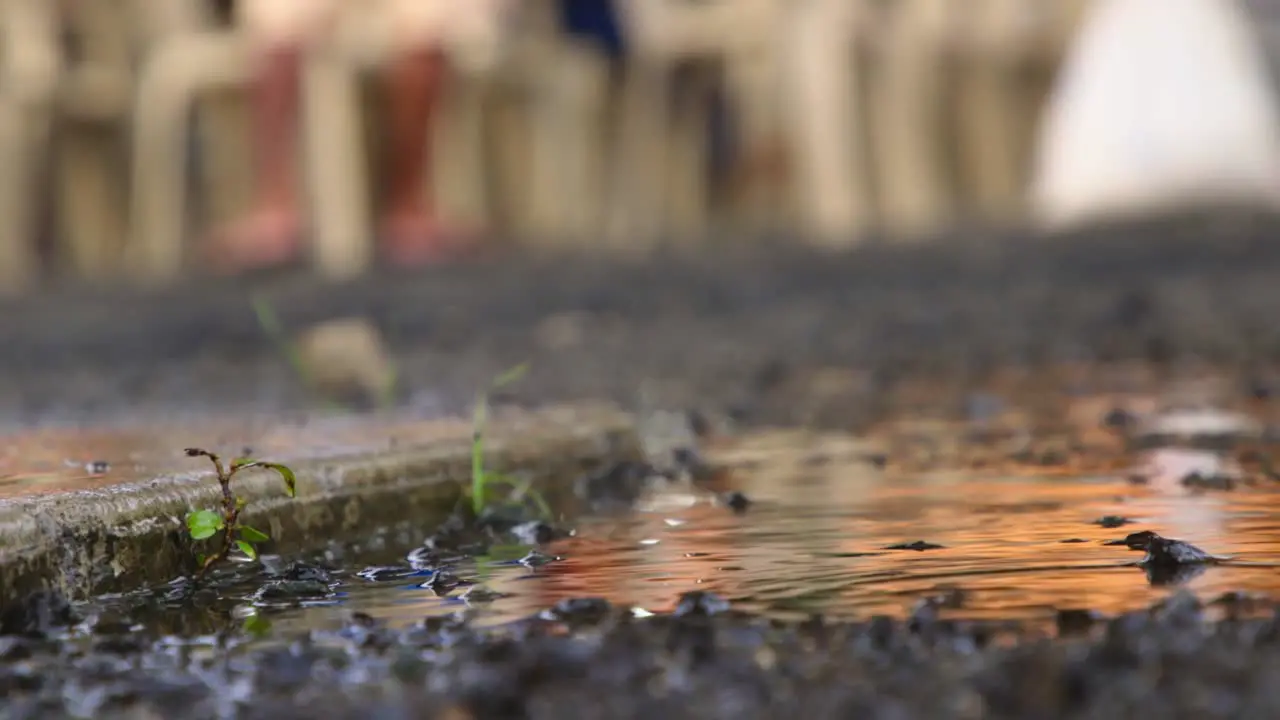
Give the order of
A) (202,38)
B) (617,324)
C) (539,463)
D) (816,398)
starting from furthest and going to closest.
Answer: (202,38), (617,324), (816,398), (539,463)

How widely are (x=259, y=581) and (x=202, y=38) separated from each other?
541cm

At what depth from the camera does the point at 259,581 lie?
1.59 meters

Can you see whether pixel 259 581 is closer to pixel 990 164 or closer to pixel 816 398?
pixel 816 398

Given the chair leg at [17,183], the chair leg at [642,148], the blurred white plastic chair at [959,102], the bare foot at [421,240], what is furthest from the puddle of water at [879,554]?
the chair leg at [17,183]

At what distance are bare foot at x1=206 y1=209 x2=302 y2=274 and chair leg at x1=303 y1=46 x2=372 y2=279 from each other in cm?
9

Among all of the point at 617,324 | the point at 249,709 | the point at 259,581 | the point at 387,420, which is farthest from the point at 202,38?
the point at 249,709

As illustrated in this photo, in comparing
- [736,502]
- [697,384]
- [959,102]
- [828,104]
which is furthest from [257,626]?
[959,102]

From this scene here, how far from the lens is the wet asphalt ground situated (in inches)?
43.0

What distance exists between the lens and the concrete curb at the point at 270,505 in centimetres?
147

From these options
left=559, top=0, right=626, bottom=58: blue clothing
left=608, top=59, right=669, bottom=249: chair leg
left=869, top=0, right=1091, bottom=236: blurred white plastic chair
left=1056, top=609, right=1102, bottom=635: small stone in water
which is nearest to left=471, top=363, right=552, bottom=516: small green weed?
left=1056, top=609, right=1102, bottom=635: small stone in water

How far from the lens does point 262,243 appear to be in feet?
19.1

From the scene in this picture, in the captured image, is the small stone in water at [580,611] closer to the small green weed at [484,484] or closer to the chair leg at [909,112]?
the small green weed at [484,484]

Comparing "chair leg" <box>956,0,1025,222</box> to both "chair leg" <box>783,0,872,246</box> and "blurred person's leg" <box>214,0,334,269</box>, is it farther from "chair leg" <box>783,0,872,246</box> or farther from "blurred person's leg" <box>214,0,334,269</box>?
"blurred person's leg" <box>214,0,334,269</box>

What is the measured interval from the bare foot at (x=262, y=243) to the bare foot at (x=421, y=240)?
10.6 inches
